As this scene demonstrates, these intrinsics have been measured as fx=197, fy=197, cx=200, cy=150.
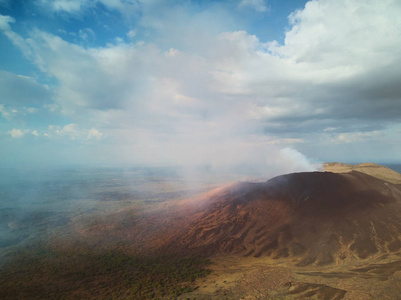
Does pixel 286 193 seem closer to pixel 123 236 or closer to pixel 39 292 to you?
pixel 123 236

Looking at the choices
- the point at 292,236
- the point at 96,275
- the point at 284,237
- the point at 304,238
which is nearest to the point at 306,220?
the point at 304,238

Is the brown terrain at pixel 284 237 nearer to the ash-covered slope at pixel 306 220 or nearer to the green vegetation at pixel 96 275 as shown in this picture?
the ash-covered slope at pixel 306 220

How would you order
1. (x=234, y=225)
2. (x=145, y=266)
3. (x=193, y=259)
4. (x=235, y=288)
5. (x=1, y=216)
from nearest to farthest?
(x=235, y=288) → (x=145, y=266) → (x=193, y=259) → (x=234, y=225) → (x=1, y=216)

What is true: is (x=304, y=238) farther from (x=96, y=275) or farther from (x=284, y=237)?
(x=96, y=275)

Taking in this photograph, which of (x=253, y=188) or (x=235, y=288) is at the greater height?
(x=253, y=188)

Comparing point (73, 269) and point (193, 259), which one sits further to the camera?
point (193, 259)

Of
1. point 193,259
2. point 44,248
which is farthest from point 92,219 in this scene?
point 193,259

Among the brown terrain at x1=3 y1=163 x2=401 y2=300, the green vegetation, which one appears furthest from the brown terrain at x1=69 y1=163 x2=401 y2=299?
the green vegetation
